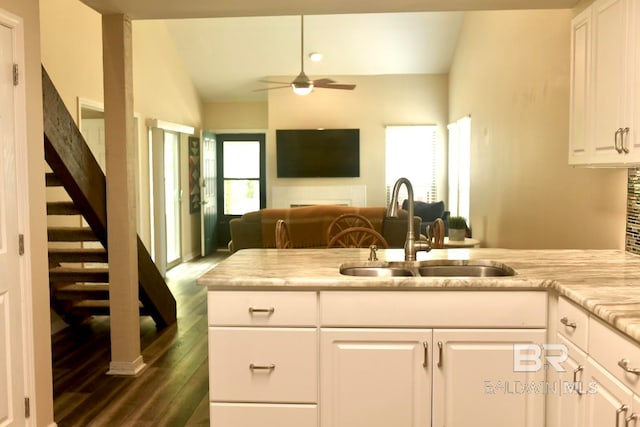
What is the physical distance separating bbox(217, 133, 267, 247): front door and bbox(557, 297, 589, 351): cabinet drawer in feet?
27.0

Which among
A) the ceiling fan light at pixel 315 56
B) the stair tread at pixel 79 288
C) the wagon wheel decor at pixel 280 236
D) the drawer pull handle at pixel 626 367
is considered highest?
the ceiling fan light at pixel 315 56

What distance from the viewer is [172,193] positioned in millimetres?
8367

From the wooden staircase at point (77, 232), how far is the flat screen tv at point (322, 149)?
4.25m

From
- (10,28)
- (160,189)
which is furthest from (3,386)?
(160,189)

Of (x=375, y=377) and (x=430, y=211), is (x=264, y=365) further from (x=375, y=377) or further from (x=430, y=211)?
(x=430, y=211)

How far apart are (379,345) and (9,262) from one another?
5.54ft

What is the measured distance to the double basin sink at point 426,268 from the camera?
2.73 metres

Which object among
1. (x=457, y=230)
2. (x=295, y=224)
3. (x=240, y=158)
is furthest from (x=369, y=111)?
(x=295, y=224)

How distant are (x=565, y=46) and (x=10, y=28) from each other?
3482 millimetres

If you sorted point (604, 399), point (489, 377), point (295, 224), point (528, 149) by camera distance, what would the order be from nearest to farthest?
point (604, 399) < point (489, 377) < point (528, 149) < point (295, 224)

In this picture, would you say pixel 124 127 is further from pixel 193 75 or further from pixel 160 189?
pixel 193 75

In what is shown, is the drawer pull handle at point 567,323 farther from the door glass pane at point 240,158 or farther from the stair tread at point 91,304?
the door glass pane at point 240,158

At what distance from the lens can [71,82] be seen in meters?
5.21

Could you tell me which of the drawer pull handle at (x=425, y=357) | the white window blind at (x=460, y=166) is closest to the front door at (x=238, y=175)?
the white window blind at (x=460, y=166)
